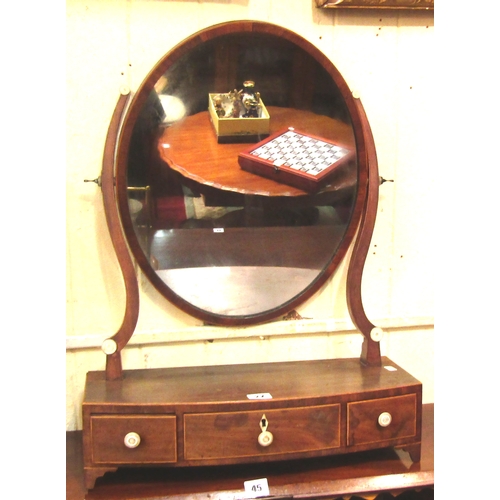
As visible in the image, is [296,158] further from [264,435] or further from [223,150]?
[264,435]

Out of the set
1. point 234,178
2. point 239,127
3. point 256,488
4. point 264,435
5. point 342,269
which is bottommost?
point 256,488

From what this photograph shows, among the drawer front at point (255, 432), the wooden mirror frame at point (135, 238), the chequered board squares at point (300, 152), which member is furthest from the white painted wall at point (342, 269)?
the drawer front at point (255, 432)

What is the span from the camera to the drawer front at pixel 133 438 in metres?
1.16

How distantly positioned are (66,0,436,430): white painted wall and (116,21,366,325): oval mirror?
72 millimetres

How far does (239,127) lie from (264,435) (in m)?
0.67

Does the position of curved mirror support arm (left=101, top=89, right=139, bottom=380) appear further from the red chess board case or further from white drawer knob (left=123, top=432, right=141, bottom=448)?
the red chess board case

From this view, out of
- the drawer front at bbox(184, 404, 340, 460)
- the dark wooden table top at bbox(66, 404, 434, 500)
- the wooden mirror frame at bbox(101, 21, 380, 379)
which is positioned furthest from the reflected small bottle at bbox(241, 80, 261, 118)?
the dark wooden table top at bbox(66, 404, 434, 500)

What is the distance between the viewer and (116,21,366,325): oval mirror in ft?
4.18

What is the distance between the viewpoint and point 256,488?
1.18 metres

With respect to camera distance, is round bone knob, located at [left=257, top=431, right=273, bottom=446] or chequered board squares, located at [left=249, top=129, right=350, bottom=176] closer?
round bone knob, located at [left=257, top=431, right=273, bottom=446]

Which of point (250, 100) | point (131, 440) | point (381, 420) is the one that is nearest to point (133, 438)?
point (131, 440)

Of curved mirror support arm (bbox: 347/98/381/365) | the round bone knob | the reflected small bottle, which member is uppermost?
the reflected small bottle

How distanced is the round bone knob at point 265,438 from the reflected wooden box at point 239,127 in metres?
0.64
